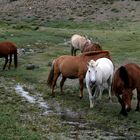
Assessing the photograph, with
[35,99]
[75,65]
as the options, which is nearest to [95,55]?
[75,65]

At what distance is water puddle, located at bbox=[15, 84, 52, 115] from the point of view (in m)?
15.7

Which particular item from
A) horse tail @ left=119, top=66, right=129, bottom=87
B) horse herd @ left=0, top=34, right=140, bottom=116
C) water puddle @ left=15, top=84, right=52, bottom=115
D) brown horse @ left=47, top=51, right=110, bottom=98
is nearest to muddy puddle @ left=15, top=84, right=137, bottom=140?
water puddle @ left=15, top=84, right=52, bottom=115

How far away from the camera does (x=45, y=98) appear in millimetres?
17328

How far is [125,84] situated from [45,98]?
3786 millimetres

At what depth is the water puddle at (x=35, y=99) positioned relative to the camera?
51.6ft

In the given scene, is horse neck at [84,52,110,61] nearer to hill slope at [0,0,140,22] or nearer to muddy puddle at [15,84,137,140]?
muddy puddle at [15,84,137,140]

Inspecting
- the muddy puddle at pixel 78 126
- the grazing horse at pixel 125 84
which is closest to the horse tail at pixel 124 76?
the grazing horse at pixel 125 84

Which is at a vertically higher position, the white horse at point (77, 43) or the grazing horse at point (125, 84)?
the grazing horse at point (125, 84)

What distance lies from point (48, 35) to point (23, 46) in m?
6.08

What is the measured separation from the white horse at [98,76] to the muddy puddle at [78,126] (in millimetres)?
1157

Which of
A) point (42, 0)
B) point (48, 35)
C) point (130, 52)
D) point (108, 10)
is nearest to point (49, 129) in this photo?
point (130, 52)

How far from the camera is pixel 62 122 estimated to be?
13727 mm

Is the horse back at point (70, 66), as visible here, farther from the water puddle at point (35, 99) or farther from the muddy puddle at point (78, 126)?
the muddy puddle at point (78, 126)

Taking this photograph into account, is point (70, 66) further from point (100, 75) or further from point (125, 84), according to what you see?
point (125, 84)
